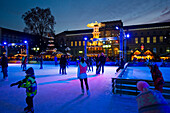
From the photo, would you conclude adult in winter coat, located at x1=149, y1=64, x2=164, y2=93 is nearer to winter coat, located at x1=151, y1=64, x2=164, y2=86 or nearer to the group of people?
winter coat, located at x1=151, y1=64, x2=164, y2=86

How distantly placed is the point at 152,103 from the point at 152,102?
0.4 inches

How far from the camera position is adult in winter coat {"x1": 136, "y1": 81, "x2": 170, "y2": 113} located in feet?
4.11

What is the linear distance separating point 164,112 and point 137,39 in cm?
4813

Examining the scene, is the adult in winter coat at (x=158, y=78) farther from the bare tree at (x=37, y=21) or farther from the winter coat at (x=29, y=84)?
the bare tree at (x=37, y=21)

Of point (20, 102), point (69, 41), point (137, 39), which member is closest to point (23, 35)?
point (69, 41)

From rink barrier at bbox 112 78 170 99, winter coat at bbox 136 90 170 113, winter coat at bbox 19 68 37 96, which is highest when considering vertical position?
winter coat at bbox 136 90 170 113

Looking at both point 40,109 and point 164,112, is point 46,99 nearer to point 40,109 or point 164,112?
point 40,109

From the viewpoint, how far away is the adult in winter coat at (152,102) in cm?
125

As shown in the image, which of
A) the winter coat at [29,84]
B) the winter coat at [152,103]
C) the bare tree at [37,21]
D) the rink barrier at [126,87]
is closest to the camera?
the winter coat at [152,103]

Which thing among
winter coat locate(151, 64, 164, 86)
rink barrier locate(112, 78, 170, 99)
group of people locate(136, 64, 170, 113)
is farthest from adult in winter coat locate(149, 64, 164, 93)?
group of people locate(136, 64, 170, 113)

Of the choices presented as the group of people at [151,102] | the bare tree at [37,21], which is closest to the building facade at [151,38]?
the bare tree at [37,21]

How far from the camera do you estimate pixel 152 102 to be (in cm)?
130

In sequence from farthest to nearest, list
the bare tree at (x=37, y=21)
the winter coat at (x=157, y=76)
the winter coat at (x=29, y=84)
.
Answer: the bare tree at (x=37, y=21), the winter coat at (x=157, y=76), the winter coat at (x=29, y=84)

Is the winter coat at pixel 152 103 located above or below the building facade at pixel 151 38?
below
